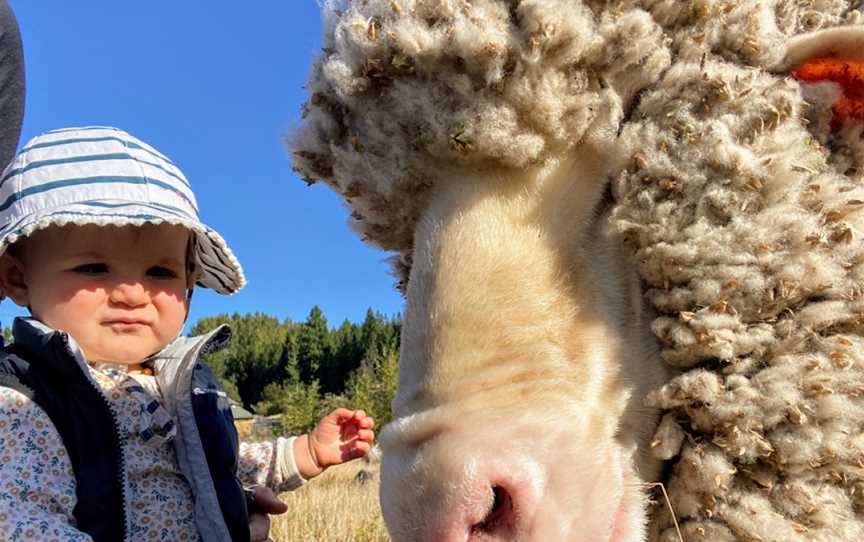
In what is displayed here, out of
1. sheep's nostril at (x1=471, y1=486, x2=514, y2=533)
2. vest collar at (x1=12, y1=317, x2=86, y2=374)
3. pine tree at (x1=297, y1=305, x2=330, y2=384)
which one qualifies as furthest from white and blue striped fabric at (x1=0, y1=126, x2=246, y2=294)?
pine tree at (x1=297, y1=305, x2=330, y2=384)

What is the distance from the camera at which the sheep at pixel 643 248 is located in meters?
1.36

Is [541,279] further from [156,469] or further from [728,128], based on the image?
[156,469]

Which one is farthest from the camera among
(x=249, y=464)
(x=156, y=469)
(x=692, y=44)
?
(x=249, y=464)

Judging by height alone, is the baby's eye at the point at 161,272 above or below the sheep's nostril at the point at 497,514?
above

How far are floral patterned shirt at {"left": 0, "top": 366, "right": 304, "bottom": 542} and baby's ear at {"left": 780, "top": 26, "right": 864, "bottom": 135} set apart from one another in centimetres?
184

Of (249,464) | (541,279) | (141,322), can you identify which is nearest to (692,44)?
(541,279)

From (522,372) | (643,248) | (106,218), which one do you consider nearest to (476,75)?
(643,248)

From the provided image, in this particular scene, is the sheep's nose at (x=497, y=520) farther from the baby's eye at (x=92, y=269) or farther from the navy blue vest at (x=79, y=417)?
the baby's eye at (x=92, y=269)

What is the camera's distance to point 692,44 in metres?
1.47

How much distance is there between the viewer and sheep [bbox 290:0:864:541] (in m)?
1.36

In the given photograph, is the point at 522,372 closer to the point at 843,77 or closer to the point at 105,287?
the point at 843,77

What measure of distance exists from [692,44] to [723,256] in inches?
17.0

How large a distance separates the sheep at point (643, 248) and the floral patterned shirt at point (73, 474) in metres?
0.89

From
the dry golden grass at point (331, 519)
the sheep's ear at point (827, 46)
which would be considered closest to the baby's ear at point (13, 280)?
the sheep's ear at point (827, 46)
